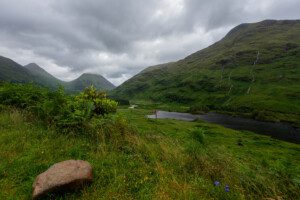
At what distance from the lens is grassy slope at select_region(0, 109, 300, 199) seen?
6730 millimetres

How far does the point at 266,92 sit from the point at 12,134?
202574mm

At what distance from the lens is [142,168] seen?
816 cm

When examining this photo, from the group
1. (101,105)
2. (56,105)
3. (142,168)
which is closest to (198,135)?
(142,168)

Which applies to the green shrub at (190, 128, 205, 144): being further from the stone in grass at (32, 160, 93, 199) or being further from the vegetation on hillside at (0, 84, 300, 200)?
the stone in grass at (32, 160, 93, 199)

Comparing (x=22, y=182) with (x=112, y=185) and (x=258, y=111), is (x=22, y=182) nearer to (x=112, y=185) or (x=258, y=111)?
(x=112, y=185)

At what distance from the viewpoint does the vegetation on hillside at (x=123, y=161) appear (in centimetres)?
678

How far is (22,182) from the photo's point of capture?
733 cm

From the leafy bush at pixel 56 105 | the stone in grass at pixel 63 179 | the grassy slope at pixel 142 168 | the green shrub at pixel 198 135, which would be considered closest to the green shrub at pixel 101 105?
the leafy bush at pixel 56 105

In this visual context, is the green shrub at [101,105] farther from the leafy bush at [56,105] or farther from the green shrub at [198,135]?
the green shrub at [198,135]

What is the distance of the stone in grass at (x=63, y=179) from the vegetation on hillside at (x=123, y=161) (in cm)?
27

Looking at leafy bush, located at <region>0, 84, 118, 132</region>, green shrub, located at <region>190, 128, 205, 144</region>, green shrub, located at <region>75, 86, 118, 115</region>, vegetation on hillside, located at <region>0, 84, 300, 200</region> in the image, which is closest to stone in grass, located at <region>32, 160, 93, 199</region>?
vegetation on hillside, located at <region>0, 84, 300, 200</region>

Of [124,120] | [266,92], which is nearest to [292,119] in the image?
[266,92]


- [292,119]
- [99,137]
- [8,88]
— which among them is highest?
[8,88]

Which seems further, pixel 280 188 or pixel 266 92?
pixel 266 92
